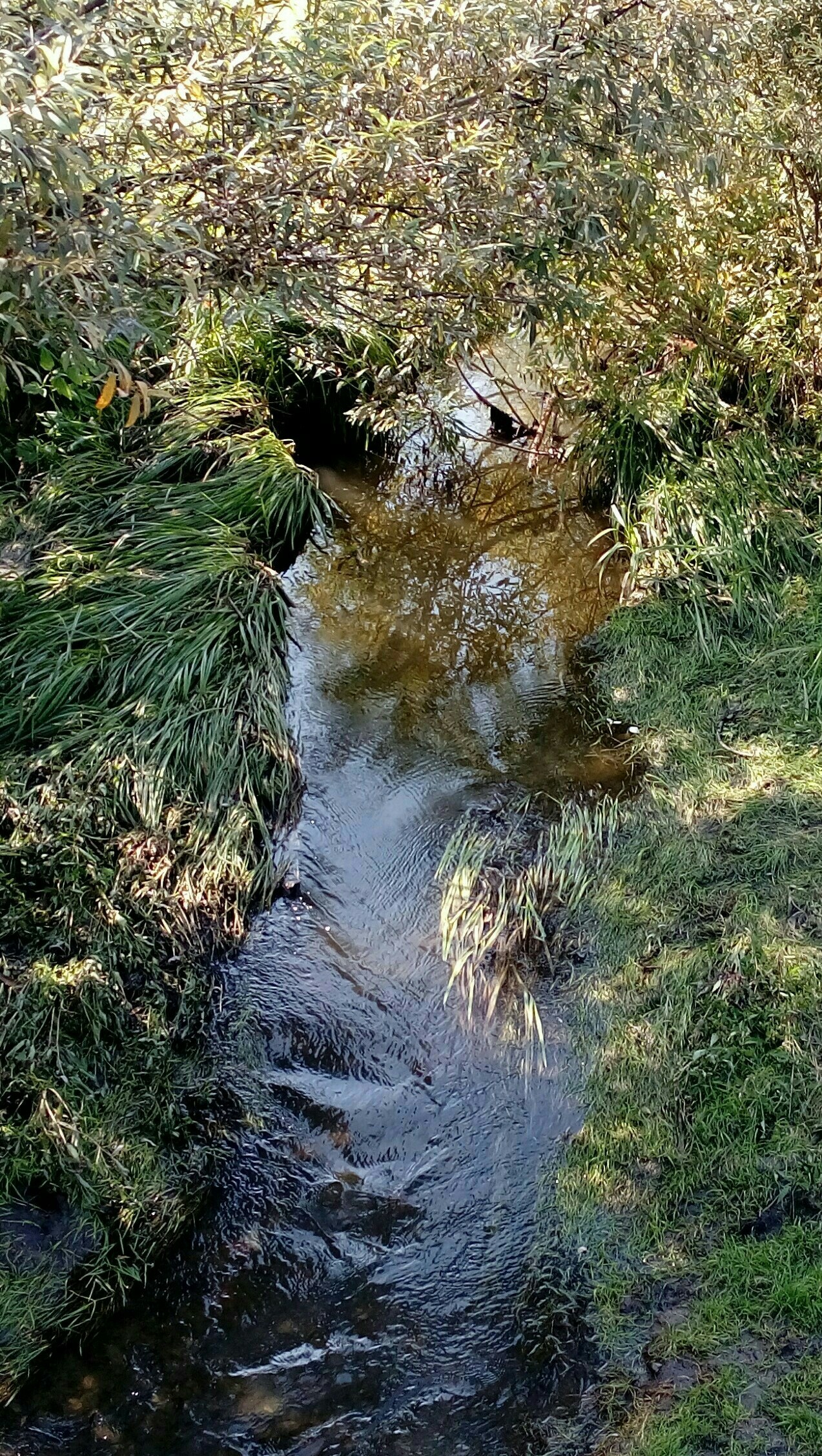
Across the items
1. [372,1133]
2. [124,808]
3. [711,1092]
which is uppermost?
[124,808]

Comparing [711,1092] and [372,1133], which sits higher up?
[372,1133]

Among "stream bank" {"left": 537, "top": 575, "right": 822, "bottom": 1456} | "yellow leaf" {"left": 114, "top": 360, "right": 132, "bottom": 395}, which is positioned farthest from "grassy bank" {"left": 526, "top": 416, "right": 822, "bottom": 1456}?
"yellow leaf" {"left": 114, "top": 360, "right": 132, "bottom": 395}

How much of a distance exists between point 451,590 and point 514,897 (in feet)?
7.99

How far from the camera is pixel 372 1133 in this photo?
3.82m

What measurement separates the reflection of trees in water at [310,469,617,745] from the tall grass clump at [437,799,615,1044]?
3.21 feet

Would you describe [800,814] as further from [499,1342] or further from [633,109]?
[633,109]

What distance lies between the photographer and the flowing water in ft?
Answer: 10.3

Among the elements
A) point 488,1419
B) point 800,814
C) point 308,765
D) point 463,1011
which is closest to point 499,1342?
point 488,1419

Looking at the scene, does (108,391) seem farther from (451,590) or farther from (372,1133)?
(451,590)

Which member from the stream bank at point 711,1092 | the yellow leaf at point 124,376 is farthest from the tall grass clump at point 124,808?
the yellow leaf at point 124,376

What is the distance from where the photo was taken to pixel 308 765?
5207mm

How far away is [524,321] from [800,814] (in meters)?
Result: 2.63

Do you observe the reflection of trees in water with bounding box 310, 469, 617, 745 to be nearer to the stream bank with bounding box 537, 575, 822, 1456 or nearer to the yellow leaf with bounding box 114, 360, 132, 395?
the stream bank with bounding box 537, 575, 822, 1456

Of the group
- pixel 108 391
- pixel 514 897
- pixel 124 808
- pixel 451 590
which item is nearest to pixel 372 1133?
pixel 514 897
